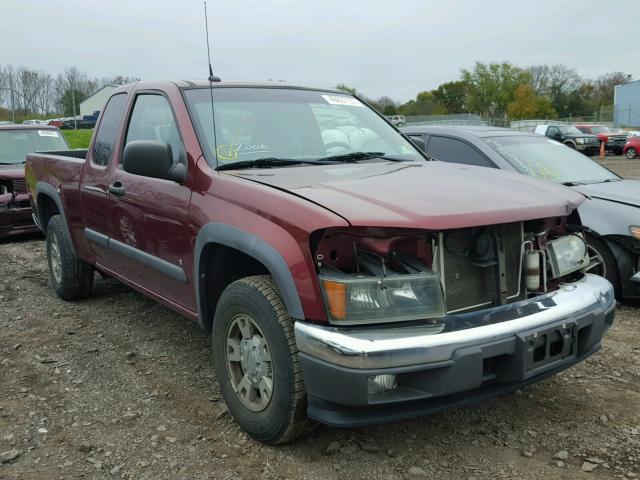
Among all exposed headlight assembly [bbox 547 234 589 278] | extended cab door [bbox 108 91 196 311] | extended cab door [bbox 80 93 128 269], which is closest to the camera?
exposed headlight assembly [bbox 547 234 589 278]

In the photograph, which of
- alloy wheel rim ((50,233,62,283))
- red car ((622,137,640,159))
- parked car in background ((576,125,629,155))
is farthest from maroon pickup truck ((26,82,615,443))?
parked car in background ((576,125,629,155))

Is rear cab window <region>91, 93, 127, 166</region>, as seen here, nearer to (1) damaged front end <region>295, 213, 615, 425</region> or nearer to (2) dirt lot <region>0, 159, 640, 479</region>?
(2) dirt lot <region>0, 159, 640, 479</region>

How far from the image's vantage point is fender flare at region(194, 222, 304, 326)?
251cm

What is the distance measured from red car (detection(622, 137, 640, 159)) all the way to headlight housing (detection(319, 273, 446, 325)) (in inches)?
1039

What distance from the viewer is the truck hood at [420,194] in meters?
2.46

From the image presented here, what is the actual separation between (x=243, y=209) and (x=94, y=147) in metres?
2.37

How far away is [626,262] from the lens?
488cm

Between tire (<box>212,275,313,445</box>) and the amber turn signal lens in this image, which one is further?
tire (<box>212,275,313,445</box>)

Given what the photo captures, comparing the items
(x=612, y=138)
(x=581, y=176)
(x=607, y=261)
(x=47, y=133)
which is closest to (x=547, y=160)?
(x=581, y=176)

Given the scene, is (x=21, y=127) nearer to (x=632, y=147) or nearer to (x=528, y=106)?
(x=632, y=147)

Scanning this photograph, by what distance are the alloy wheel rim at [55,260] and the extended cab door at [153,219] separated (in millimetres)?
1393

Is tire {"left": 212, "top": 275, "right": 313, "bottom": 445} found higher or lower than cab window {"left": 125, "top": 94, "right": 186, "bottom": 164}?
lower

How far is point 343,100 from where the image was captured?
4293mm

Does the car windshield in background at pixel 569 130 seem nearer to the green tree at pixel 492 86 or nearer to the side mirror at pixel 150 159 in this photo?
the side mirror at pixel 150 159
